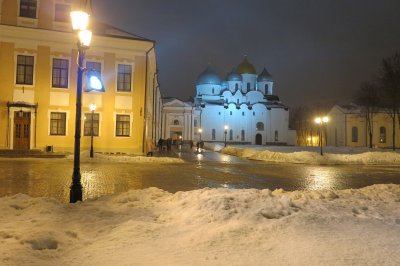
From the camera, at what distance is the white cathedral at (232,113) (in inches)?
3504

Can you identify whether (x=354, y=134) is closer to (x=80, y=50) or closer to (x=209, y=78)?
(x=209, y=78)

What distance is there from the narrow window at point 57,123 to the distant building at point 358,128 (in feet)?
204

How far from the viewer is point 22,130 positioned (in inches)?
1157

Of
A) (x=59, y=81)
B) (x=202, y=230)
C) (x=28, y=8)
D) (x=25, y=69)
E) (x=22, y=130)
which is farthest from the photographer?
Result: (x=59, y=81)

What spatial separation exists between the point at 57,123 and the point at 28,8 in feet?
28.8

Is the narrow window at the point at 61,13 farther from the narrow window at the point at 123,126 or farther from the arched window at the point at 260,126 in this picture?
the arched window at the point at 260,126

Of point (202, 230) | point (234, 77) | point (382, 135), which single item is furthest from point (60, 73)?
point (234, 77)

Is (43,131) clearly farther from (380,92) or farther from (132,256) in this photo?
(380,92)

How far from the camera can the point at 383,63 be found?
49.4m

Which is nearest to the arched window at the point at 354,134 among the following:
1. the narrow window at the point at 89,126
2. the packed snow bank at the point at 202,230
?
the narrow window at the point at 89,126

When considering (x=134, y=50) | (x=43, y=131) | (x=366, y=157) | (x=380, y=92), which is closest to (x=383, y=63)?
(x=380, y=92)

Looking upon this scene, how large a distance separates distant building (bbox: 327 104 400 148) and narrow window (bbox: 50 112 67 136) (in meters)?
62.3

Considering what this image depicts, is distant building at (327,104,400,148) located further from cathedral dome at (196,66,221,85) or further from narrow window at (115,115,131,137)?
narrow window at (115,115,131,137)

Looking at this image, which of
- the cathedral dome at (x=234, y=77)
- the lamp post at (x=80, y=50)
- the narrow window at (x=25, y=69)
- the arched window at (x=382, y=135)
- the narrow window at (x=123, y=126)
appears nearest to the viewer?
the lamp post at (x=80, y=50)
